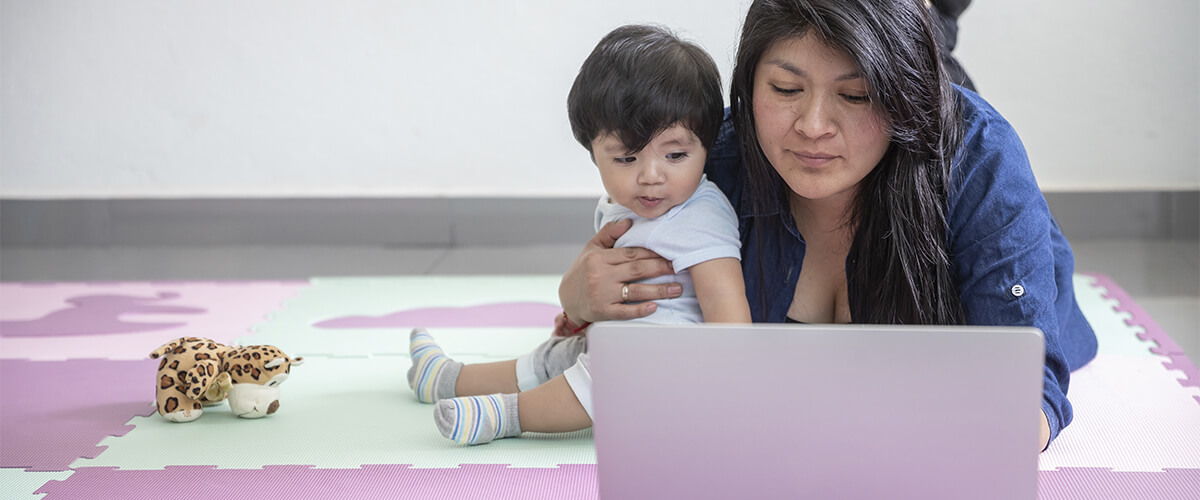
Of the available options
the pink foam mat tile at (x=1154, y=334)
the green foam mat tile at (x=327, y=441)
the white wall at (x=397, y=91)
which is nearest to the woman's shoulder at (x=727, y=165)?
the green foam mat tile at (x=327, y=441)

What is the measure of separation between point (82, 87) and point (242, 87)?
0.47 metres

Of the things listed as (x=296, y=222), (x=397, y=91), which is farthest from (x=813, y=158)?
(x=296, y=222)

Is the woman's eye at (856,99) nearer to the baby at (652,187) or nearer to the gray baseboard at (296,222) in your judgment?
the baby at (652,187)

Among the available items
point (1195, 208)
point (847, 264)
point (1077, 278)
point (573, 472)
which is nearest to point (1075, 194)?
point (1195, 208)

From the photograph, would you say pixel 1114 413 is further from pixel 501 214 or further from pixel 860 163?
pixel 501 214

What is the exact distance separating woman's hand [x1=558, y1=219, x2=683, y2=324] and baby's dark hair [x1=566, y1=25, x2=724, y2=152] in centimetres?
16

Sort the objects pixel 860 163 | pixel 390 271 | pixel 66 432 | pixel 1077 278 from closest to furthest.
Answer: pixel 860 163, pixel 66 432, pixel 1077 278, pixel 390 271

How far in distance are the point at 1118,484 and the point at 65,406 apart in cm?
147

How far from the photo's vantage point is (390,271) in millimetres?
2646

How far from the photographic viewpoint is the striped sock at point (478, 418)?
135 cm

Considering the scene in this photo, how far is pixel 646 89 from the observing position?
1265 mm

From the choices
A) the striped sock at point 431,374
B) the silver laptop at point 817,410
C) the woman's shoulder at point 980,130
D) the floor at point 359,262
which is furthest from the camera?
the floor at point 359,262

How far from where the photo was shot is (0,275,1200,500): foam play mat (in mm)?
1263

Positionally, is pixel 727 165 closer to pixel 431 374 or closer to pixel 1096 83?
pixel 431 374
